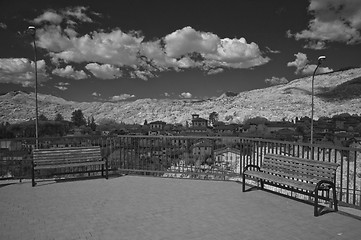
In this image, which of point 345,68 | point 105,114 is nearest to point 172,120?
point 105,114

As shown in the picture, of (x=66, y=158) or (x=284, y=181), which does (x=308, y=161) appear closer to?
(x=284, y=181)

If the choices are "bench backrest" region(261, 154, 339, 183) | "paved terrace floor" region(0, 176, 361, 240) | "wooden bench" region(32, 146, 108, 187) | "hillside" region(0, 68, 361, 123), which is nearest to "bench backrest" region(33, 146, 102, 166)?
"wooden bench" region(32, 146, 108, 187)

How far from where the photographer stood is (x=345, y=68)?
16425 centimetres

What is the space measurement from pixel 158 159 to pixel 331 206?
519 cm

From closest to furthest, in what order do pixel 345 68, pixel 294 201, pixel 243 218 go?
1. pixel 243 218
2. pixel 294 201
3. pixel 345 68

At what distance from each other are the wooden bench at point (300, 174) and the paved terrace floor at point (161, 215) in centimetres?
43

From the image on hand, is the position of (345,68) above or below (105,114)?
above

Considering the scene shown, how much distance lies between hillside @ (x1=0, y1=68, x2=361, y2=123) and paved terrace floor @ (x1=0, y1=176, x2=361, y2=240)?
313ft

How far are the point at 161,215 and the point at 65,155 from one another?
4236 mm

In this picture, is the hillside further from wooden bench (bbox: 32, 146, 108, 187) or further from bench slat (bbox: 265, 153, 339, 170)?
bench slat (bbox: 265, 153, 339, 170)

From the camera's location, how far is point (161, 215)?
16.5 ft

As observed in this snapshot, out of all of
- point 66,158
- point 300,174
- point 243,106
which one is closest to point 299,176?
point 300,174

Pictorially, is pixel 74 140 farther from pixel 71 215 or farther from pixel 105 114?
pixel 105 114

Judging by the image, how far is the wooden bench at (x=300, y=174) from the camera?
5203mm
